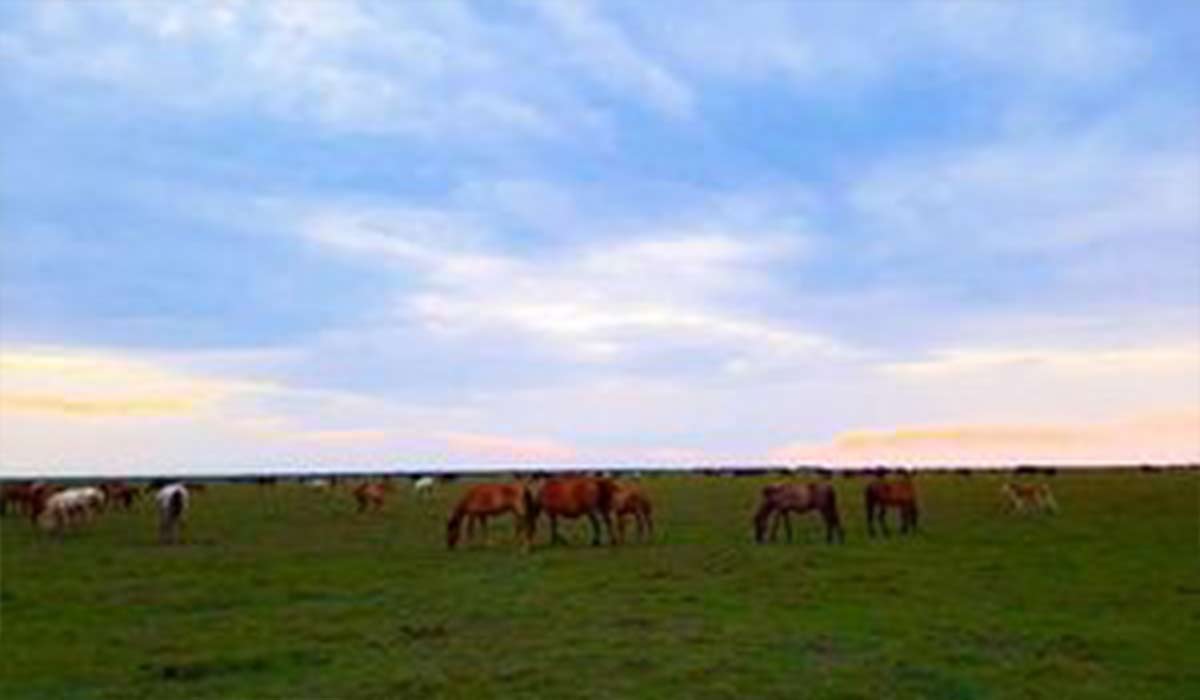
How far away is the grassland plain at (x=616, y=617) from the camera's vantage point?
15.8 metres

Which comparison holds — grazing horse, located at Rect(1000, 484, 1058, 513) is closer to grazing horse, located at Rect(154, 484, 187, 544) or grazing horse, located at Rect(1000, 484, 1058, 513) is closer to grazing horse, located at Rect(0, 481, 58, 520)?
grazing horse, located at Rect(154, 484, 187, 544)

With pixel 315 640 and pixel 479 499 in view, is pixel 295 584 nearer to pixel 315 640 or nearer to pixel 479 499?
pixel 315 640

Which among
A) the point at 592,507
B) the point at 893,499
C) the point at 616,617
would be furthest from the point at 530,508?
the point at 616,617

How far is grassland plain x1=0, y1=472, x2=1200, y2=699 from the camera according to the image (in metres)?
15.8

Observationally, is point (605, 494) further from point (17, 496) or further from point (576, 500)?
point (17, 496)

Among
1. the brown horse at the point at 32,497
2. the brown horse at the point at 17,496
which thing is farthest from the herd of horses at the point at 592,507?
the brown horse at the point at 17,496

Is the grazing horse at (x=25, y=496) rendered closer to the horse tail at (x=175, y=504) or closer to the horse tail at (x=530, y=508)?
the horse tail at (x=175, y=504)

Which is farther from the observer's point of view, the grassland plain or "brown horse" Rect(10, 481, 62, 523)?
"brown horse" Rect(10, 481, 62, 523)

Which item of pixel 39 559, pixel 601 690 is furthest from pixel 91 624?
pixel 39 559

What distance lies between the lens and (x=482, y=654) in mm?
17344

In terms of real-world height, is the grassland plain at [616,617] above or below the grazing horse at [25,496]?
below

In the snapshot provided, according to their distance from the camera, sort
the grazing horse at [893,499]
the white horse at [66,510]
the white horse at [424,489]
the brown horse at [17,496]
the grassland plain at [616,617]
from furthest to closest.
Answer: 1. the white horse at [424,489]
2. the brown horse at [17,496]
3. the white horse at [66,510]
4. the grazing horse at [893,499]
5. the grassland plain at [616,617]

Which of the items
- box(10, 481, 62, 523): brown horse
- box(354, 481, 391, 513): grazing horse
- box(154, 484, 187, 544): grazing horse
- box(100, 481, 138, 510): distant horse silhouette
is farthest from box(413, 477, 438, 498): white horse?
box(154, 484, 187, 544): grazing horse

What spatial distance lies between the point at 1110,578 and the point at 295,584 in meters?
14.3
